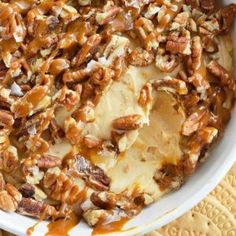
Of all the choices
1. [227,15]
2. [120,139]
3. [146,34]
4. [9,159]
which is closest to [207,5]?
[227,15]

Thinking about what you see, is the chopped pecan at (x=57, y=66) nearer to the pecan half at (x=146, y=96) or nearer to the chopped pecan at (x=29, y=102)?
the chopped pecan at (x=29, y=102)

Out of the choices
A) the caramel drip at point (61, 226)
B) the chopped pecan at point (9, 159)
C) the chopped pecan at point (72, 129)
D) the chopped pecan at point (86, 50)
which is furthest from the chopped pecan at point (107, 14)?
the caramel drip at point (61, 226)

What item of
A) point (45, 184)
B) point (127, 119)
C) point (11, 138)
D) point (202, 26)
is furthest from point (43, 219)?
point (202, 26)

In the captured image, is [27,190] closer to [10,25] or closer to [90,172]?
[90,172]

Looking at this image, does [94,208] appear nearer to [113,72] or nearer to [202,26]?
[113,72]

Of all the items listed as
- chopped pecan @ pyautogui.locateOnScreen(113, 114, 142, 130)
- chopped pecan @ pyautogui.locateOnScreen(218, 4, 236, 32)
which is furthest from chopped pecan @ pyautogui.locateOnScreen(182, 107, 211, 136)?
chopped pecan @ pyautogui.locateOnScreen(218, 4, 236, 32)
